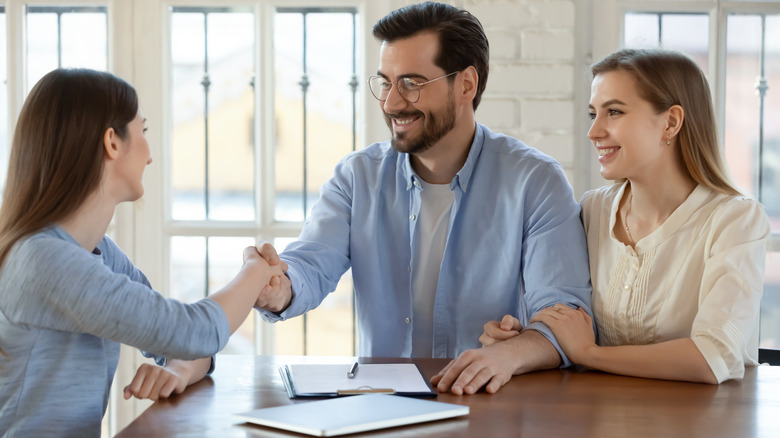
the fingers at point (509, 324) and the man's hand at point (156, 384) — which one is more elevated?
the fingers at point (509, 324)

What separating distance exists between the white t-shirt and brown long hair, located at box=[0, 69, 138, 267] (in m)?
0.88

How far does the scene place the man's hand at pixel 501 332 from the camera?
1681 mm

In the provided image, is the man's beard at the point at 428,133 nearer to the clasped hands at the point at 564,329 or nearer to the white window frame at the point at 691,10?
the clasped hands at the point at 564,329

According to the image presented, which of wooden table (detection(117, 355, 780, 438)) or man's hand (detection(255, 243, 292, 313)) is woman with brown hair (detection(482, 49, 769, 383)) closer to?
wooden table (detection(117, 355, 780, 438))

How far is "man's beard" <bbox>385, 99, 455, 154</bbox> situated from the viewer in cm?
207

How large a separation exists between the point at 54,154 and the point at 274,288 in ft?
1.86

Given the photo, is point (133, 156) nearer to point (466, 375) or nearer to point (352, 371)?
point (352, 371)

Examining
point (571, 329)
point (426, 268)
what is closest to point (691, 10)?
point (426, 268)

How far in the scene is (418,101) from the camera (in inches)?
83.0

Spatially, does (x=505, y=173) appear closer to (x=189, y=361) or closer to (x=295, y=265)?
(x=295, y=265)

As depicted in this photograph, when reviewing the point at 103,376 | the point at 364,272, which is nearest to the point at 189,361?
the point at 103,376

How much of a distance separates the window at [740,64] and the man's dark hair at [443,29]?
761 millimetres

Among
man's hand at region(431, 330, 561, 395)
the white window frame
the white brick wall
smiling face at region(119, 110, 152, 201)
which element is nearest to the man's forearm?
man's hand at region(431, 330, 561, 395)

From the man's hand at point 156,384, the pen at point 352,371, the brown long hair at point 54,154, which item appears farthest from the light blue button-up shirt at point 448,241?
the brown long hair at point 54,154
